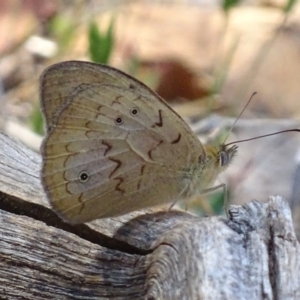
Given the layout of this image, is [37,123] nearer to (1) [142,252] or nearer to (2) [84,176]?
(2) [84,176]

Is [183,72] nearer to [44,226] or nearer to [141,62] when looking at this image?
[141,62]

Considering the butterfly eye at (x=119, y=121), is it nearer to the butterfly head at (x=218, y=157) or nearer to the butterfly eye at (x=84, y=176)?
the butterfly eye at (x=84, y=176)

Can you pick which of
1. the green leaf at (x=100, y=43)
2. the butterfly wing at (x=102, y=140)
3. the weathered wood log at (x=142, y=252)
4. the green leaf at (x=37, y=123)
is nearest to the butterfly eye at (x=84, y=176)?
the butterfly wing at (x=102, y=140)

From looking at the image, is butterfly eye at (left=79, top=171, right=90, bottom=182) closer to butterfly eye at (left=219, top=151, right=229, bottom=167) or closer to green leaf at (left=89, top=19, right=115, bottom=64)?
butterfly eye at (left=219, top=151, right=229, bottom=167)

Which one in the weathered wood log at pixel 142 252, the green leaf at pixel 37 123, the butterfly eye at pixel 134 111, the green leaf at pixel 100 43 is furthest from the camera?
Result: the green leaf at pixel 37 123

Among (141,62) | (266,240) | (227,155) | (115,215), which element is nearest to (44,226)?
(115,215)
